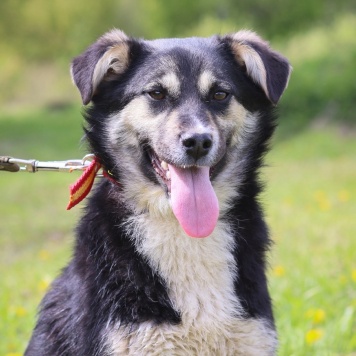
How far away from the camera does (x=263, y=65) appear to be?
3.54 metres

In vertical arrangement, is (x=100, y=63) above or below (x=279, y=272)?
above

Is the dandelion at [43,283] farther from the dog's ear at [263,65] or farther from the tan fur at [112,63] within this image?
the dog's ear at [263,65]

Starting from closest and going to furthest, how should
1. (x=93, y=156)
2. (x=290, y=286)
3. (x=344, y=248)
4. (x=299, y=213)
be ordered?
(x=93, y=156)
(x=290, y=286)
(x=344, y=248)
(x=299, y=213)

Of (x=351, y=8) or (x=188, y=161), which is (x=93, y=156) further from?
(x=351, y=8)

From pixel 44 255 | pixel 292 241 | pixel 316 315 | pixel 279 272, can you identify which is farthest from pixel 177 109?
pixel 44 255

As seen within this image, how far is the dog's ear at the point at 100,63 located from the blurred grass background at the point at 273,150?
53cm

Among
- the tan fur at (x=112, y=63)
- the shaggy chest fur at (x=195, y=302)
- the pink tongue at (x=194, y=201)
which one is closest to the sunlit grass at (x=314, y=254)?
the shaggy chest fur at (x=195, y=302)

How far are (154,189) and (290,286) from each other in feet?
8.39

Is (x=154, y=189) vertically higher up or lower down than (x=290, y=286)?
higher up

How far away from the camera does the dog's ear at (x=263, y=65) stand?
3.51m

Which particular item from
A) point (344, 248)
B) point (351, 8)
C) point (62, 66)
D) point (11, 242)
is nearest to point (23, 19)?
point (62, 66)

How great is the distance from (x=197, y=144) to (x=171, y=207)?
40 centimetres

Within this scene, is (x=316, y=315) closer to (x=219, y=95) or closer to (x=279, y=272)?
(x=279, y=272)

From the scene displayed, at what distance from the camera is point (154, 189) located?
3527 mm
